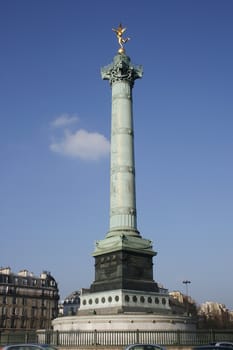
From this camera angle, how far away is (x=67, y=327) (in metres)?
33.7

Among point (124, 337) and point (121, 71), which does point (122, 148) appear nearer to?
point (121, 71)

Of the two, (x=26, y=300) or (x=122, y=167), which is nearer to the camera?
(x=122, y=167)

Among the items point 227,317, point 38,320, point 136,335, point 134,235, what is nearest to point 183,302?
point 227,317

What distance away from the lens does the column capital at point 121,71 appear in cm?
4241

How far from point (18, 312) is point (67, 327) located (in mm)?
57397

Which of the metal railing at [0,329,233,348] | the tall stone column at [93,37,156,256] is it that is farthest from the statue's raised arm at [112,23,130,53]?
the metal railing at [0,329,233,348]

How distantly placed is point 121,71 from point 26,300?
202 feet

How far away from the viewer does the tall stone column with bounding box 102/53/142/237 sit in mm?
37719

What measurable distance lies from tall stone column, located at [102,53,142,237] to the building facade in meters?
55.0

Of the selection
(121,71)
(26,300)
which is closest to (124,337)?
(121,71)

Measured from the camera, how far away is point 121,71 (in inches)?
1668

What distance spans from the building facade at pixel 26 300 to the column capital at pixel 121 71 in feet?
190

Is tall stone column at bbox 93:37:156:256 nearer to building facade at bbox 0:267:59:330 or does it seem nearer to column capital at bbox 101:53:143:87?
column capital at bbox 101:53:143:87

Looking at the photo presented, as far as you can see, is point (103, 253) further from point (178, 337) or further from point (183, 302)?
point (183, 302)
